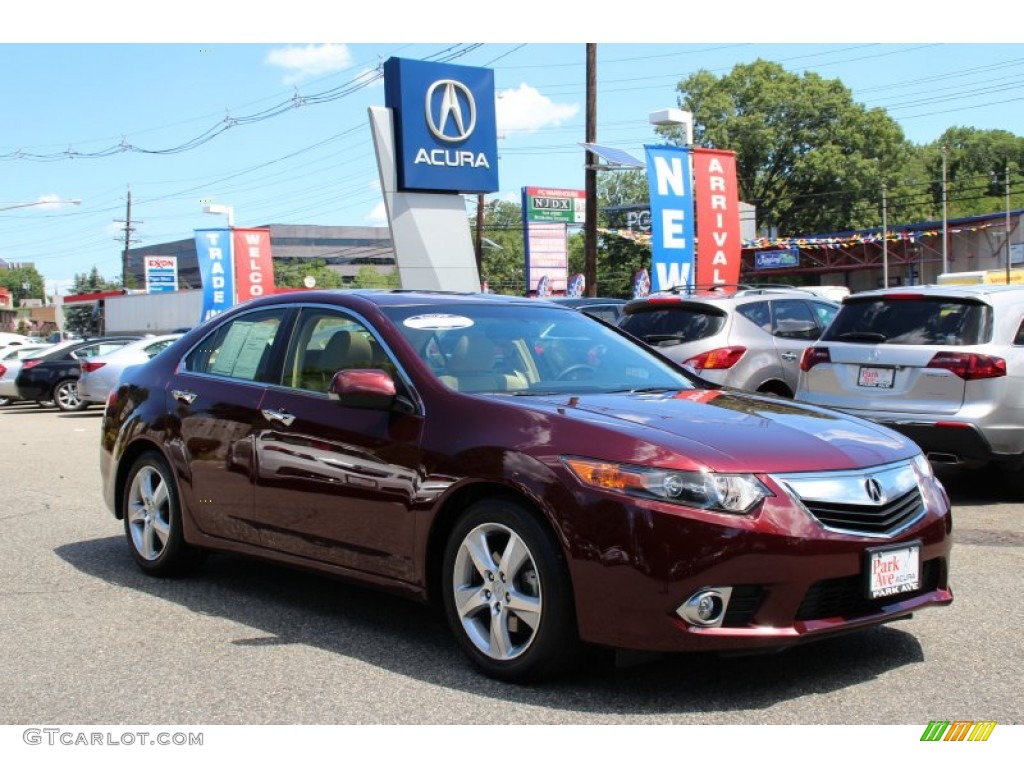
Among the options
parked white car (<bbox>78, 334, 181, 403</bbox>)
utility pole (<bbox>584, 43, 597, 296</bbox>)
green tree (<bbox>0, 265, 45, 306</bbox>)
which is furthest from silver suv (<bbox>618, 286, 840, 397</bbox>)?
green tree (<bbox>0, 265, 45, 306</bbox>)

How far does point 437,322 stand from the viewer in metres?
5.39

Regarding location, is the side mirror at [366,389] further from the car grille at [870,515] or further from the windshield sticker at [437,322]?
the car grille at [870,515]

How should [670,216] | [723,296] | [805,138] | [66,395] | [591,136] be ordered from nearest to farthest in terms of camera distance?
[723,296] → [670,216] → [66,395] → [591,136] → [805,138]

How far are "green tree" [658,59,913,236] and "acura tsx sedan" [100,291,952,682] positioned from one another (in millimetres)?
65970

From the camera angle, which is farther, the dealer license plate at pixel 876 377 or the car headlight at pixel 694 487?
the dealer license plate at pixel 876 377

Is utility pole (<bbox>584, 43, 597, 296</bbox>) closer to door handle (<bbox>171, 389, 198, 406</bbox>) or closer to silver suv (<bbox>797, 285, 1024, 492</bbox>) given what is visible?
silver suv (<bbox>797, 285, 1024, 492</bbox>)

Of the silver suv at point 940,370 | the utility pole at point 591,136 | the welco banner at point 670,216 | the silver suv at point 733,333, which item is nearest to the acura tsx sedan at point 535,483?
the silver suv at point 940,370

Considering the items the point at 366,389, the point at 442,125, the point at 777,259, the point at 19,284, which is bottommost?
the point at 366,389

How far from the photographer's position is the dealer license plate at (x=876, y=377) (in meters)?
8.64

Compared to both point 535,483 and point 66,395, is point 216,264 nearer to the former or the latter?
point 66,395

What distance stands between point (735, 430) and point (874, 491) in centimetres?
57

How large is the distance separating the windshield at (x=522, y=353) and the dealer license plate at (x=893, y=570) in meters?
1.43

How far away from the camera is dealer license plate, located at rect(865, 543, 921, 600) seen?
4.18 metres

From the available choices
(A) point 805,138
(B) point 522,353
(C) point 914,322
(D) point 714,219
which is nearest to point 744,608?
(B) point 522,353
